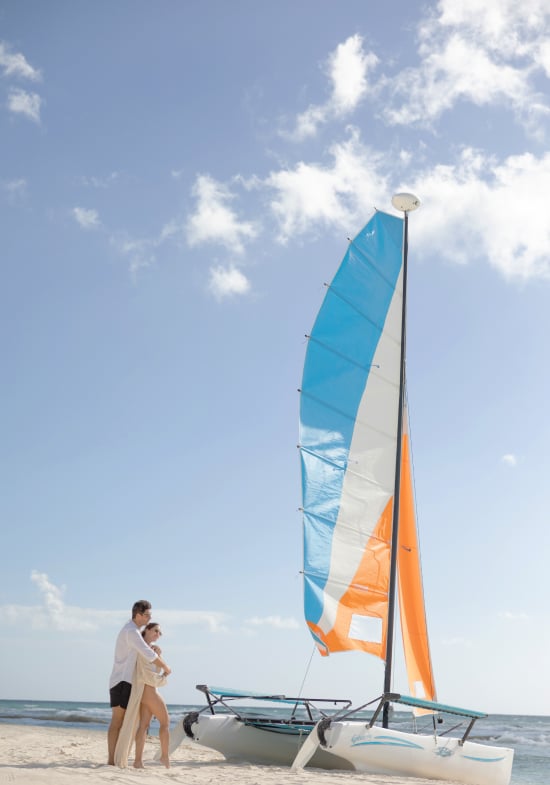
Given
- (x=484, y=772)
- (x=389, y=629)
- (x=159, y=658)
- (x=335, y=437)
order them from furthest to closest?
1. (x=335, y=437)
2. (x=389, y=629)
3. (x=484, y=772)
4. (x=159, y=658)

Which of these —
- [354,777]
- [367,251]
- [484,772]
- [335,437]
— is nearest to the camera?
[354,777]

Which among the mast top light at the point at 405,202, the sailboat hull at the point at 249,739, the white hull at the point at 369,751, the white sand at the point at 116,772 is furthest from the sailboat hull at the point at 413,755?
the mast top light at the point at 405,202

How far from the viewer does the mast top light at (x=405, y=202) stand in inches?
413

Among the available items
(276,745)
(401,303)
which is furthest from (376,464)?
(276,745)

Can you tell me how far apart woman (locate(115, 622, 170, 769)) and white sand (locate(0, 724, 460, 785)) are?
0.15 metres

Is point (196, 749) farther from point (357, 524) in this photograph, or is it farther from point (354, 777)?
point (354, 777)

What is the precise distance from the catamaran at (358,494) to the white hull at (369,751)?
0.9 inches

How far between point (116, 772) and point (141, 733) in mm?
624

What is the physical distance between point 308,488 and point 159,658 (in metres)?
4.17

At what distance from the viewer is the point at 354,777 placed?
6.32 metres

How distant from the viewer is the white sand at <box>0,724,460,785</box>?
175 inches

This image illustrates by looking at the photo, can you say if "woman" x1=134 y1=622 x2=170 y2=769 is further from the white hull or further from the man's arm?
the white hull

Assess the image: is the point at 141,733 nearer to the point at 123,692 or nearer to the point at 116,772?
the point at 123,692

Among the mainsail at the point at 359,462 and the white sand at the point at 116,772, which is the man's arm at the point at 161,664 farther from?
the mainsail at the point at 359,462
